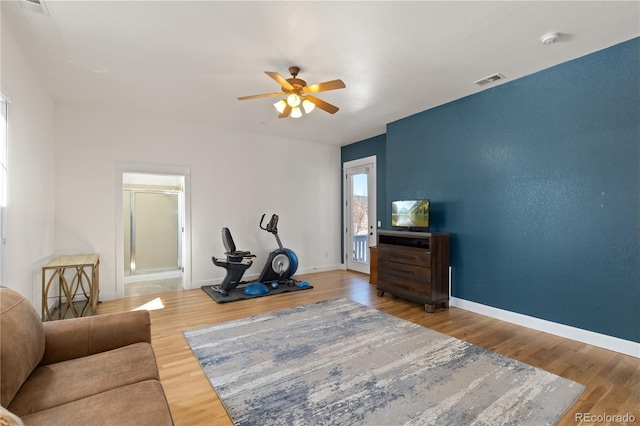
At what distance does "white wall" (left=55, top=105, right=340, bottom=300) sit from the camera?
4219 mm

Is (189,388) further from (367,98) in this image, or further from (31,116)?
(367,98)

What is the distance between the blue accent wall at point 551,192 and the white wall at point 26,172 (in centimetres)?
474

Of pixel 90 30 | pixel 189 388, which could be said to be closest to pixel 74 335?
pixel 189 388

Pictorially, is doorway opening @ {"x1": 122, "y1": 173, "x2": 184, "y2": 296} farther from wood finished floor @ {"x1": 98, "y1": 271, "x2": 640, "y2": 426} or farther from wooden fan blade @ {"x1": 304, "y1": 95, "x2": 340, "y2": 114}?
wooden fan blade @ {"x1": 304, "y1": 95, "x2": 340, "y2": 114}

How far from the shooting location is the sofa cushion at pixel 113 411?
3.59ft

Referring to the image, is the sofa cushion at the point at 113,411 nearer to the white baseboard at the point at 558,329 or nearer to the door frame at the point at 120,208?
the white baseboard at the point at 558,329

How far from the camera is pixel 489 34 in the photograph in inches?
99.2

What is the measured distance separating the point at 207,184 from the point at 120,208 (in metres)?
1.35

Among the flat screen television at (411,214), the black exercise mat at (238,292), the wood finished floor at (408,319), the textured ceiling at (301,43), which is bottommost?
the wood finished floor at (408,319)

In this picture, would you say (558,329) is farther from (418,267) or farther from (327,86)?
(327,86)

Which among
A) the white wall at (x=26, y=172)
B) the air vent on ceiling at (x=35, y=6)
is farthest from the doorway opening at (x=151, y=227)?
the air vent on ceiling at (x=35, y=6)

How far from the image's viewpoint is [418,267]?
3.85 metres

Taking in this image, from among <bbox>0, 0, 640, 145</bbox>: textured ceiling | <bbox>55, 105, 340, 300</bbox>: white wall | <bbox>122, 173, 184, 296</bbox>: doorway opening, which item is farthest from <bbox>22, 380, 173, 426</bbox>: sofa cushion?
<bbox>122, 173, 184, 296</bbox>: doorway opening

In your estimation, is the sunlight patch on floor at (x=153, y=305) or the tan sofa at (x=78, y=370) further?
the sunlight patch on floor at (x=153, y=305)
